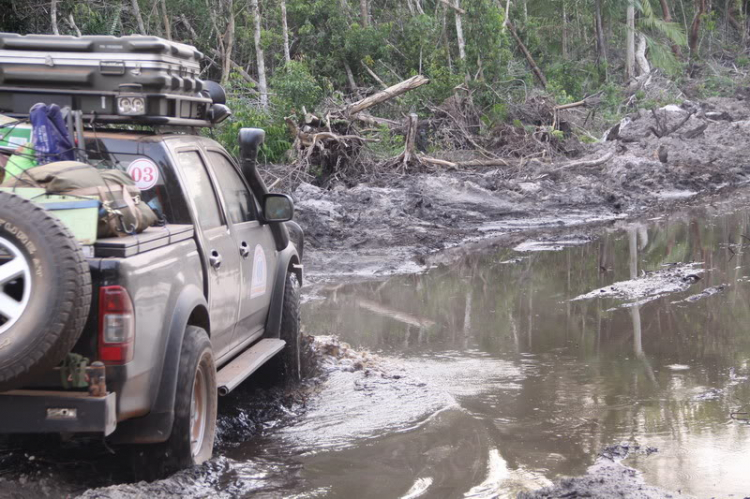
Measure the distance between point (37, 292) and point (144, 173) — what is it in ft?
4.85

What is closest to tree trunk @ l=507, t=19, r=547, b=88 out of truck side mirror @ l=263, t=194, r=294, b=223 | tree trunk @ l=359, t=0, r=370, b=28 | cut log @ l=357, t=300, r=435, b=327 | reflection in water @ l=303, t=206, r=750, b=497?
tree trunk @ l=359, t=0, r=370, b=28

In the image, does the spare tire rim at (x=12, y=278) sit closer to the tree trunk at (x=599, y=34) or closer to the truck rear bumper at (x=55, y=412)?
the truck rear bumper at (x=55, y=412)

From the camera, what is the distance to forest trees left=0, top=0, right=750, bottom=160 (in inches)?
827

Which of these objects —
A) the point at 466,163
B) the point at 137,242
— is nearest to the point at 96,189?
the point at 137,242

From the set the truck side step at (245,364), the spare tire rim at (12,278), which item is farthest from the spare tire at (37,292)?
the truck side step at (245,364)

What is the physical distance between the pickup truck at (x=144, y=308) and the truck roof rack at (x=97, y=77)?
17 centimetres

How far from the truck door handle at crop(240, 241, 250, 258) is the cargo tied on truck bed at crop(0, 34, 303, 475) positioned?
0.05 ft

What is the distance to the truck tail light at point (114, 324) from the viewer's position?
3648 millimetres

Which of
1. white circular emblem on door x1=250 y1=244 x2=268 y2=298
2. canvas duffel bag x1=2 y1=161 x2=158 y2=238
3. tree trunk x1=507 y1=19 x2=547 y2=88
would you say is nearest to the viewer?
canvas duffel bag x1=2 y1=161 x2=158 y2=238

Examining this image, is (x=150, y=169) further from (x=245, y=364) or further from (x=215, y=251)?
(x=245, y=364)

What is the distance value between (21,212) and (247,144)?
2590 millimetres

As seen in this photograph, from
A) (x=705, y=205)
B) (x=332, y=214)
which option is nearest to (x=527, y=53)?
(x=705, y=205)

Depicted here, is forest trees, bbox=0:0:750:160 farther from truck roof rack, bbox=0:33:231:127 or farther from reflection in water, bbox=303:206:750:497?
truck roof rack, bbox=0:33:231:127

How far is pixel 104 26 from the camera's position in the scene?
73.2 feet
